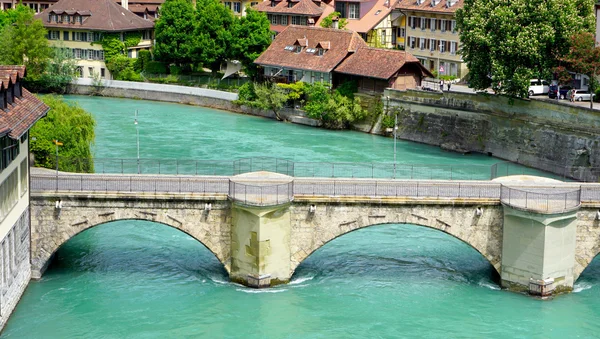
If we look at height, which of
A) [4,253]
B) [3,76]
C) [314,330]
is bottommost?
[314,330]

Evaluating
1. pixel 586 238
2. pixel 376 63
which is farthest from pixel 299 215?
pixel 376 63

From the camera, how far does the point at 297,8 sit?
126 meters

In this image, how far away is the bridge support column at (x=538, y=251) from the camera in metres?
56.0

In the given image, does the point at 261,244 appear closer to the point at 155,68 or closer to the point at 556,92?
the point at 556,92

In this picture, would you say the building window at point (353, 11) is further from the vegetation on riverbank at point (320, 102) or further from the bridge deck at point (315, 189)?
the bridge deck at point (315, 189)

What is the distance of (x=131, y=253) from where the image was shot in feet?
206

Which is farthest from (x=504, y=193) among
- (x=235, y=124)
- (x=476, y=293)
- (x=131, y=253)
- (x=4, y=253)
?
(x=235, y=124)

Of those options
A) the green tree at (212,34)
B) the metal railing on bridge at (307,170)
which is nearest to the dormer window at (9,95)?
the metal railing on bridge at (307,170)

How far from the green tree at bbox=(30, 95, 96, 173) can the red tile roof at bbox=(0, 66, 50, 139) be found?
7742 millimetres

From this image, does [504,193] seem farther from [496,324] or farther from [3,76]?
[3,76]

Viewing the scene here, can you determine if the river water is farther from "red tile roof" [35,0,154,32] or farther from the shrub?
"red tile roof" [35,0,154,32]

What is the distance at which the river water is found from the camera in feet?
172

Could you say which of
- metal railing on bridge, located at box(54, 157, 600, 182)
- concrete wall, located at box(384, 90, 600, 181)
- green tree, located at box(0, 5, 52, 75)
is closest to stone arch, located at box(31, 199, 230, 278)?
metal railing on bridge, located at box(54, 157, 600, 182)

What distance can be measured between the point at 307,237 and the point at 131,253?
11.0m
